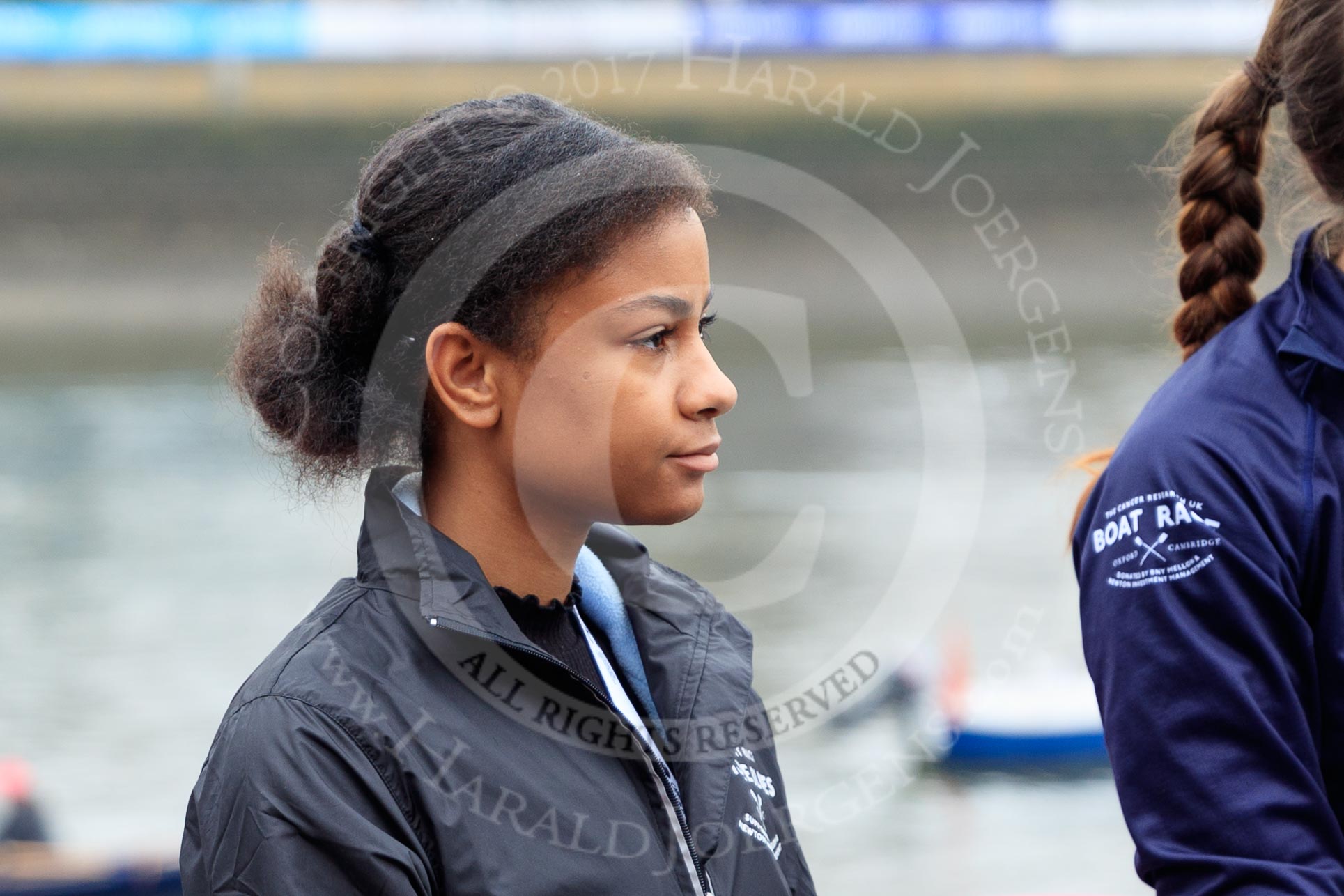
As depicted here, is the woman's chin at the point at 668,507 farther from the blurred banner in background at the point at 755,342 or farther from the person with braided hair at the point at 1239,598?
the blurred banner in background at the point at 755,342

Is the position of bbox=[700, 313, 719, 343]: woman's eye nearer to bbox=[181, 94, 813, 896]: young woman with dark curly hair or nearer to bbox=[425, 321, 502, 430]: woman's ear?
bbox=[181, 94, 813, 896]: young woman with dark curly hair

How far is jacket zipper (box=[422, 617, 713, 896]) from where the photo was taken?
107 centimetres

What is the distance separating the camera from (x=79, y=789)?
5.38 m

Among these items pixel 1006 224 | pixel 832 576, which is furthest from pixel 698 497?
pixel 1006 224

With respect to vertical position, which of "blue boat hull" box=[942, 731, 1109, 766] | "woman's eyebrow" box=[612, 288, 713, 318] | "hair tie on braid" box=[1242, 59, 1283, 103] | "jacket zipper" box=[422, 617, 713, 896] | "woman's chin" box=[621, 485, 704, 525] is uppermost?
"hair tie on braid" box=[1242, 59, 1283, 103]

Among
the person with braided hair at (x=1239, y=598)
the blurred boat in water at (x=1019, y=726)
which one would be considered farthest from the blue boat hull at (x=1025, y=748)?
the person with braided hair at (x=1239, y=598)

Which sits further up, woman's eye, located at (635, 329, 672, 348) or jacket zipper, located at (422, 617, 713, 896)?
woman's eye, located at (635, 329, 672, 348)

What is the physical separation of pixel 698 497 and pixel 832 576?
628 cm

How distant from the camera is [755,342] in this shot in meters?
14.2

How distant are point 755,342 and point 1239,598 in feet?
43.4

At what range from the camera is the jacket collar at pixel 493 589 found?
3.56 feet

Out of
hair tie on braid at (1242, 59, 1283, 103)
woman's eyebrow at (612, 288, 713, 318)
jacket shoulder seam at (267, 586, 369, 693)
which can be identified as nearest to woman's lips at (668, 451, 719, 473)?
woman's eyebrow at (612, 288, 713, 318)

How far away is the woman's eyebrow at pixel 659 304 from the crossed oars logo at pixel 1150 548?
369 millimetres

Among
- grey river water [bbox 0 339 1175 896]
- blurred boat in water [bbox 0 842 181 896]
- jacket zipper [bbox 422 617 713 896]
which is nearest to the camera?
jacket zipper [bbox 422 617 713 896]
